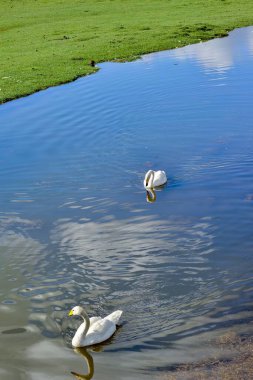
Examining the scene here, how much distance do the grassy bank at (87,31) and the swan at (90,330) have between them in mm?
26997

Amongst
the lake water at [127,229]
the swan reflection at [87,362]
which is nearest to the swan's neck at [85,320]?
the swan reflection at [87,362]

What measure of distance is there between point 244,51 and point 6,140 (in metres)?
25.4

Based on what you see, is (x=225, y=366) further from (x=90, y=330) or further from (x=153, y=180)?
(x=153, y=180)

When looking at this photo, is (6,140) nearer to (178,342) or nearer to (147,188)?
(147,188)

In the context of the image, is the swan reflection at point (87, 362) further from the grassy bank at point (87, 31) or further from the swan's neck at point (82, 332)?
the grassy bank at point (87, 31)

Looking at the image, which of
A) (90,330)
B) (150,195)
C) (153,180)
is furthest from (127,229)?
(90,330)

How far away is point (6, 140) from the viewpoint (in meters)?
29.5

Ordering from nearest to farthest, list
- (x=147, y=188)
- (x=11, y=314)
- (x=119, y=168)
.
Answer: (x=11, y=314)
(x=147, y=188)
(x=119, y=168)

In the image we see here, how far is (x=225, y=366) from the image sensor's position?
12.2 m

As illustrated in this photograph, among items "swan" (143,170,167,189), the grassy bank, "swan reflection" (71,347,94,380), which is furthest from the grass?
the grassy bank

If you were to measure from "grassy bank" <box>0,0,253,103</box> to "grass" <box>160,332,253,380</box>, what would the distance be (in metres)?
28.8

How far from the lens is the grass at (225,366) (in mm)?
11969

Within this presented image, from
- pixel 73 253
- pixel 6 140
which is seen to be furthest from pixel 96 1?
pixel 73 253

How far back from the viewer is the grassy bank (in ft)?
152
